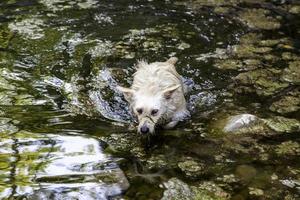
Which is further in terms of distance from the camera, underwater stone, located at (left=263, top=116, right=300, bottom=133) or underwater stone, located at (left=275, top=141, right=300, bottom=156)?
underwater stone, located at (left=263, top=116, right=300, bottom=133)

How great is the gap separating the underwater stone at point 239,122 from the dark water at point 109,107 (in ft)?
0.64

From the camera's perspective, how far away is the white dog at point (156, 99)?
7.37 metres

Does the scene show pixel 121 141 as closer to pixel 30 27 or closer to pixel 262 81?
pixel 262 81

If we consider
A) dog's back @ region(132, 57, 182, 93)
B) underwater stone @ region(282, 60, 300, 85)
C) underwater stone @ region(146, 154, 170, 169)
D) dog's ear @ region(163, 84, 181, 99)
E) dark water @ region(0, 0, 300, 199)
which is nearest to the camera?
dark water @ region(0, 0, 300, 199)

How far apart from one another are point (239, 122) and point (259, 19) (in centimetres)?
494

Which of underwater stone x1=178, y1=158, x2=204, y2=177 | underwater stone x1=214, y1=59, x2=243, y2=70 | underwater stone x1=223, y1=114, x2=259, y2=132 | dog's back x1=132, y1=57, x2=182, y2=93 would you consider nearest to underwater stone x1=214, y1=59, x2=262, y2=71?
underwater stone x1=214, y1=59, x2=243, y2=70

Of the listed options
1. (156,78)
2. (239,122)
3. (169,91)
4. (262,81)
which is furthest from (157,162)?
(262,81)

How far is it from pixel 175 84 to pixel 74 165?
87.1 inches

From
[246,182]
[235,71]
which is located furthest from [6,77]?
[246,182]

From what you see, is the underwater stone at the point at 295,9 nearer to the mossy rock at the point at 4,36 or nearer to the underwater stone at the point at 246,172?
the mossy rock at the point at 4,36

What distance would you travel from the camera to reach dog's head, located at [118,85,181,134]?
Answer: 7.18 meters

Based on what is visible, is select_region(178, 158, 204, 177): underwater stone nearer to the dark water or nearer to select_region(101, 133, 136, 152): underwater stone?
the dark water

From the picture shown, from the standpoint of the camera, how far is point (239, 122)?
763 cm

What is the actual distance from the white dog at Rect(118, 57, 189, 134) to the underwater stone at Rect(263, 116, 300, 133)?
125 cm
